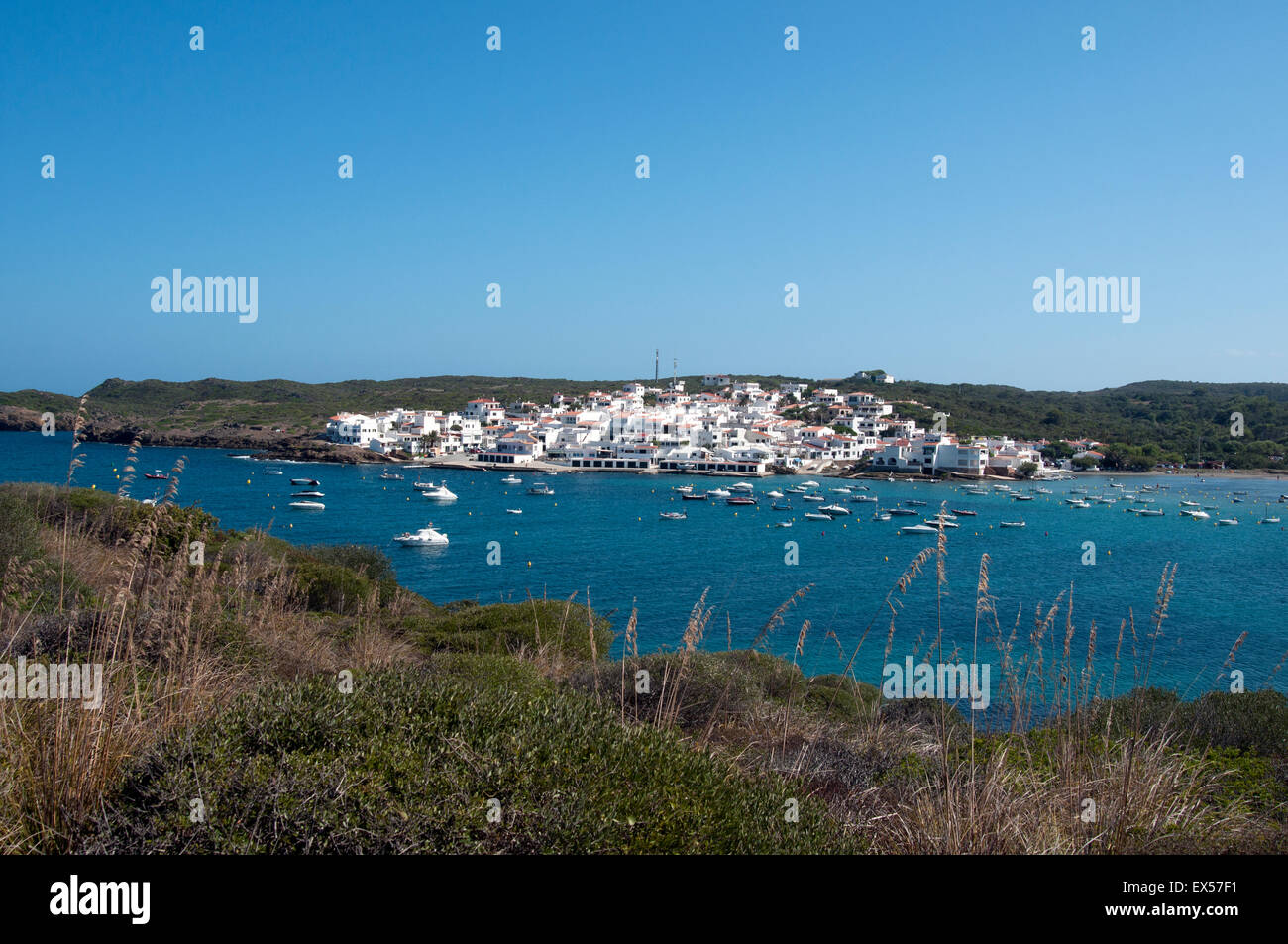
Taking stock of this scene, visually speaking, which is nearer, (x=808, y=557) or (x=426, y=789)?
(x=426, y=789)

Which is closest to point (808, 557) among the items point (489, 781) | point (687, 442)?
point (489, 781)

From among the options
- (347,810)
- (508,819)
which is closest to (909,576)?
(508,819)

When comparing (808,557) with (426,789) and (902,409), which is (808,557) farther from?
(902,409)

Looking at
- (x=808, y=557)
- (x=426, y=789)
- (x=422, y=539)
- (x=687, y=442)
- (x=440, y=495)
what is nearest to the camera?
(x=426, y=789)

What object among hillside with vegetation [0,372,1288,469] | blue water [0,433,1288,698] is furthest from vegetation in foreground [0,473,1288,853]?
hillside with vegetation [0,372,1288,469]
